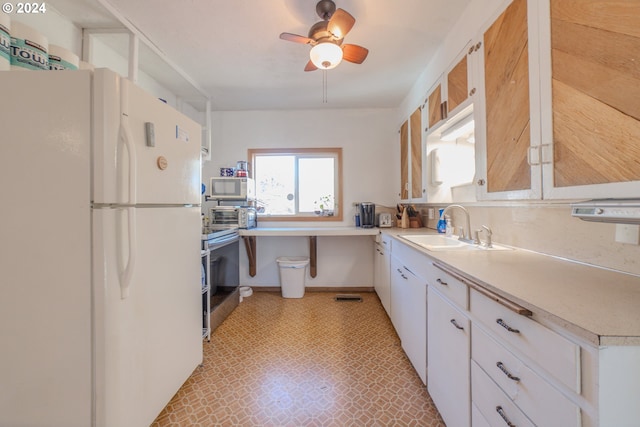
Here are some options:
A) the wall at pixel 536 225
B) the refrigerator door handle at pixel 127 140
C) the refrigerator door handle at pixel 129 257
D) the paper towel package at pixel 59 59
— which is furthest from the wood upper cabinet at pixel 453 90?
the paper towel package at pixel 59 59

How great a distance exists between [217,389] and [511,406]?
163 cm

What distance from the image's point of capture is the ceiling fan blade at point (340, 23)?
1.52 meters

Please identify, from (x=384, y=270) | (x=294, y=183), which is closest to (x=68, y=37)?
(x=294, y=183)

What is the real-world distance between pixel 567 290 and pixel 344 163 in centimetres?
289

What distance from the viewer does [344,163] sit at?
11.4ft

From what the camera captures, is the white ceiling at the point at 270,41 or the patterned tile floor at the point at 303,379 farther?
the white ceiling at the point at 270,41

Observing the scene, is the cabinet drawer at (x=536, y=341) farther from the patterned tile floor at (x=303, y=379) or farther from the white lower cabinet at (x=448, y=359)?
the patterned tile floor at (x=303, y=379)

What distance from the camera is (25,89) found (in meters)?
1.01

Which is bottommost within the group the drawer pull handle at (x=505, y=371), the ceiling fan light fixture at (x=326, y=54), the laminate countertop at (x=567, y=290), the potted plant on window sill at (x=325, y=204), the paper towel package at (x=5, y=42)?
the drawer pull handle at (x=505, y=371)

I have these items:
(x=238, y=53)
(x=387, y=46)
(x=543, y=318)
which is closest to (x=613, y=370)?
(x=543, y=318)

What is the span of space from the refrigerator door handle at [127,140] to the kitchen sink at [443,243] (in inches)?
65.3

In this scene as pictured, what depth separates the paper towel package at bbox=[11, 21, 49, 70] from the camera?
110 centimetres

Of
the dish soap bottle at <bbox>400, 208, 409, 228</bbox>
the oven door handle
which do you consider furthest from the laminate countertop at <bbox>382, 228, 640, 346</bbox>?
the oven door handle

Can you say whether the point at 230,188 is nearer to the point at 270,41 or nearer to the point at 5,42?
the point at 270,41
